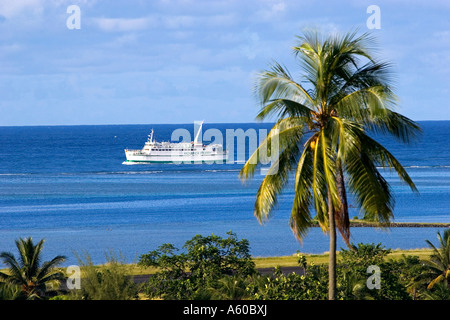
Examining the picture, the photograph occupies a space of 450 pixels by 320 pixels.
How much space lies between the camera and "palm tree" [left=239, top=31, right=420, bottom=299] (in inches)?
582

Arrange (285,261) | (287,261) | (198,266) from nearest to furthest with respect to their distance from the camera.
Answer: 1. (198,266)
2. (287,261)
3. (285,261)

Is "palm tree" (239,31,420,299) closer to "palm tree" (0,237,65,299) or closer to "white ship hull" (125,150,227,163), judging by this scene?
"palm tree" (0,237,65,299)

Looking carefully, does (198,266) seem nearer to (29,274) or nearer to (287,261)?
(29,274)

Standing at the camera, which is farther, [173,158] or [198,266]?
[173,158]

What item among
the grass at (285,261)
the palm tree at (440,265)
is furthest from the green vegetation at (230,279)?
the grass at (285,261)

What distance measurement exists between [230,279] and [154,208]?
68.6 m

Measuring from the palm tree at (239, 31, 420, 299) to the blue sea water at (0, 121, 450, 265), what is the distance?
2146 centimetres

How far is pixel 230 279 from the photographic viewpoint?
79.8 feet

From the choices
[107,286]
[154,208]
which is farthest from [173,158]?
[107,286]

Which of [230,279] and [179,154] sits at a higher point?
[179,154]

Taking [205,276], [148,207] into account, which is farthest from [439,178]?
[205,276]

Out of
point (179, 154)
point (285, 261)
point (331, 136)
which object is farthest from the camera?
point (179, 154)

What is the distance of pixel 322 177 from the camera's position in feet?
49.9
